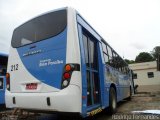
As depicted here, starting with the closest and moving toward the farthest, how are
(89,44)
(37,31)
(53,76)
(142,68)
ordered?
(53,76)
(37,31)
(89,44)
(142,68)

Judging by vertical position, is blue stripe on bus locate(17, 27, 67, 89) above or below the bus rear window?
below

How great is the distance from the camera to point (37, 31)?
19.6 feet

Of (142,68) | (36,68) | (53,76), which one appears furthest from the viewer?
(142,68)

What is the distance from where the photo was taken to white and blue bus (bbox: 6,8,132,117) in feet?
16.1

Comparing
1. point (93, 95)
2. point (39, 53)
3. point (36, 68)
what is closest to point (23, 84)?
point (36, 68)

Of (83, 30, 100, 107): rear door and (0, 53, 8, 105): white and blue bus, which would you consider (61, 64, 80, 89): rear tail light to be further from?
(0, 53, 8, 105): white and blue bus

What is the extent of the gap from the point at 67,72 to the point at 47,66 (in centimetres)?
69

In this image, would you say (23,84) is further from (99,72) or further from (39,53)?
(99,72)

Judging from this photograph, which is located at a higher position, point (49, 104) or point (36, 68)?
point (36, 68)

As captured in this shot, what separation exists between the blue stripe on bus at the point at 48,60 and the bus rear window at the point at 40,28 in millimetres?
181

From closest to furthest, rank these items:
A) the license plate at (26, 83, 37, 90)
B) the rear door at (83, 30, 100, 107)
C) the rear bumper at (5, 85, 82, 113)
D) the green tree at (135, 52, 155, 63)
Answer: the rear bumper at (5, 85, 82, 113)
the license plate at (26, 83, 37, 90)
the rear door at (83, 30, 100, 107)
the green tree at (135, 52, 155, 63)

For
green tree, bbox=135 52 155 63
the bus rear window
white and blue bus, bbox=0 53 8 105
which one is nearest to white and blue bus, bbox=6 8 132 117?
the bus rear window

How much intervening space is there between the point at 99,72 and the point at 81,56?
1810mm

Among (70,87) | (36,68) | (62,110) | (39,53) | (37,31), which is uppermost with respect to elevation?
(37,31)
